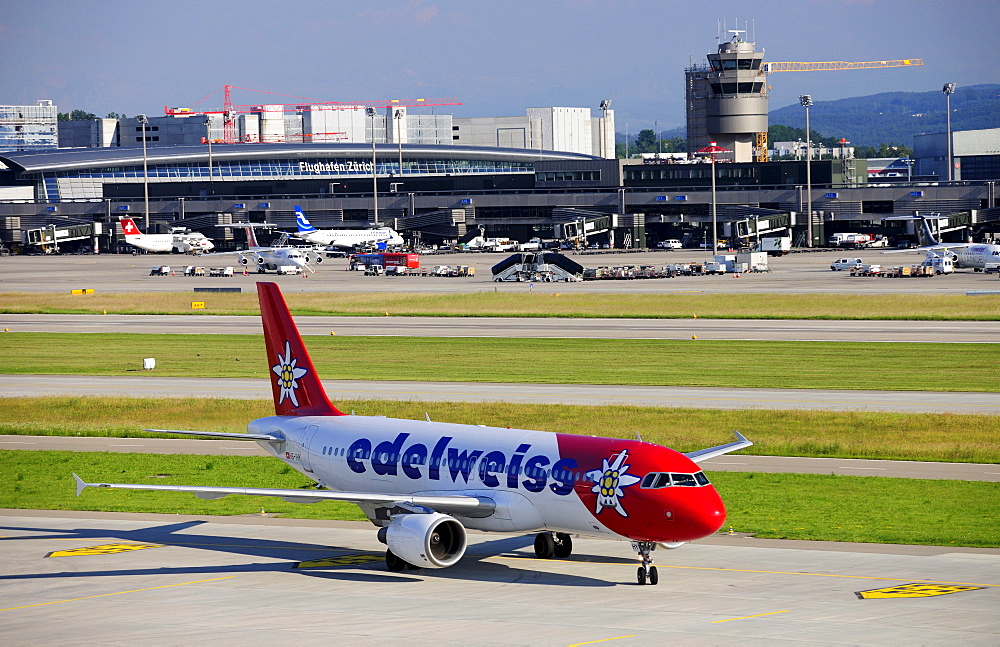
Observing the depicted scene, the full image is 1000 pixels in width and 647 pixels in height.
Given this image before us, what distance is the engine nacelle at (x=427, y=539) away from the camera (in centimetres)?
3219

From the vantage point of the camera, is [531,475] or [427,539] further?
[531,475]

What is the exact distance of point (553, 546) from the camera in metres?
36.1

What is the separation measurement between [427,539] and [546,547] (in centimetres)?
534

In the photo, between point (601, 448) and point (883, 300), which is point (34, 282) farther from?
point (601, 448)

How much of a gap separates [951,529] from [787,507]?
5920 millimetres

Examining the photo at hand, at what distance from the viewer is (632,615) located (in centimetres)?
2889

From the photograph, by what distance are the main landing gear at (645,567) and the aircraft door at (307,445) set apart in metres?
12.2

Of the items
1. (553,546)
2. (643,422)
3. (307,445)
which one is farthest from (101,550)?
(643,422)

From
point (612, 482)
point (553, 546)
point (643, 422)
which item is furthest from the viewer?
point (643, 422)

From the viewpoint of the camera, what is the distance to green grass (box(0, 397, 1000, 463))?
2077 inches

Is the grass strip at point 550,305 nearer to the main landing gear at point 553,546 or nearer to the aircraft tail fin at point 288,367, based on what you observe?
the aircraft tail fin at point 288,367

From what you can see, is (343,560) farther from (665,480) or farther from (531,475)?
(665,480)

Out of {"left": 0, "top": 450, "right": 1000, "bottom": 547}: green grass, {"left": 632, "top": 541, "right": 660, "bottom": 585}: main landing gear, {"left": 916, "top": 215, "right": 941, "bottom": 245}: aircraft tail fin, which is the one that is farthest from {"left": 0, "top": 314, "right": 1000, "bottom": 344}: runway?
{"left": 916, "top": 215, "right": 941, "bottom": 245}: aircraft tail fin

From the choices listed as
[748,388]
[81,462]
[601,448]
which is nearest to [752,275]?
[748,388]
